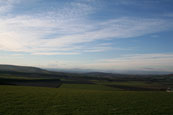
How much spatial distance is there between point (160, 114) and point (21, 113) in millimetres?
11478

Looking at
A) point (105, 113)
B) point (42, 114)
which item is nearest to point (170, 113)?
point (105, 113)

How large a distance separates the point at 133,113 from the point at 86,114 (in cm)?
420

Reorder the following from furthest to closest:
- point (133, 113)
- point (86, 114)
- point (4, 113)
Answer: point (133, 113) < point (86, 114) < point (4, 113)

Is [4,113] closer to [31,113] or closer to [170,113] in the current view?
[31,113]

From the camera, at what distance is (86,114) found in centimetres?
1182

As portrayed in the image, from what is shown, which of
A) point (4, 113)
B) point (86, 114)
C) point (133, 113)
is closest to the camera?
point (4, 113)

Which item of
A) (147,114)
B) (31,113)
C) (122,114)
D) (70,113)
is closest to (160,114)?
(147,114)

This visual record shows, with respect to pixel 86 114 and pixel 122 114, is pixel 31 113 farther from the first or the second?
pixel 122 114

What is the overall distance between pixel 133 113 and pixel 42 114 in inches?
301

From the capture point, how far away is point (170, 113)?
1288 centimetres

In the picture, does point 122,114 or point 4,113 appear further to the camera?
point 122,114

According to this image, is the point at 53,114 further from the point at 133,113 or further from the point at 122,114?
the point at 133,113

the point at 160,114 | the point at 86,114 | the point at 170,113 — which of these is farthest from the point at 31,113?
the point at 170,113

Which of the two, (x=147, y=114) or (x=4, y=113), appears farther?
(x=147, y=114)
